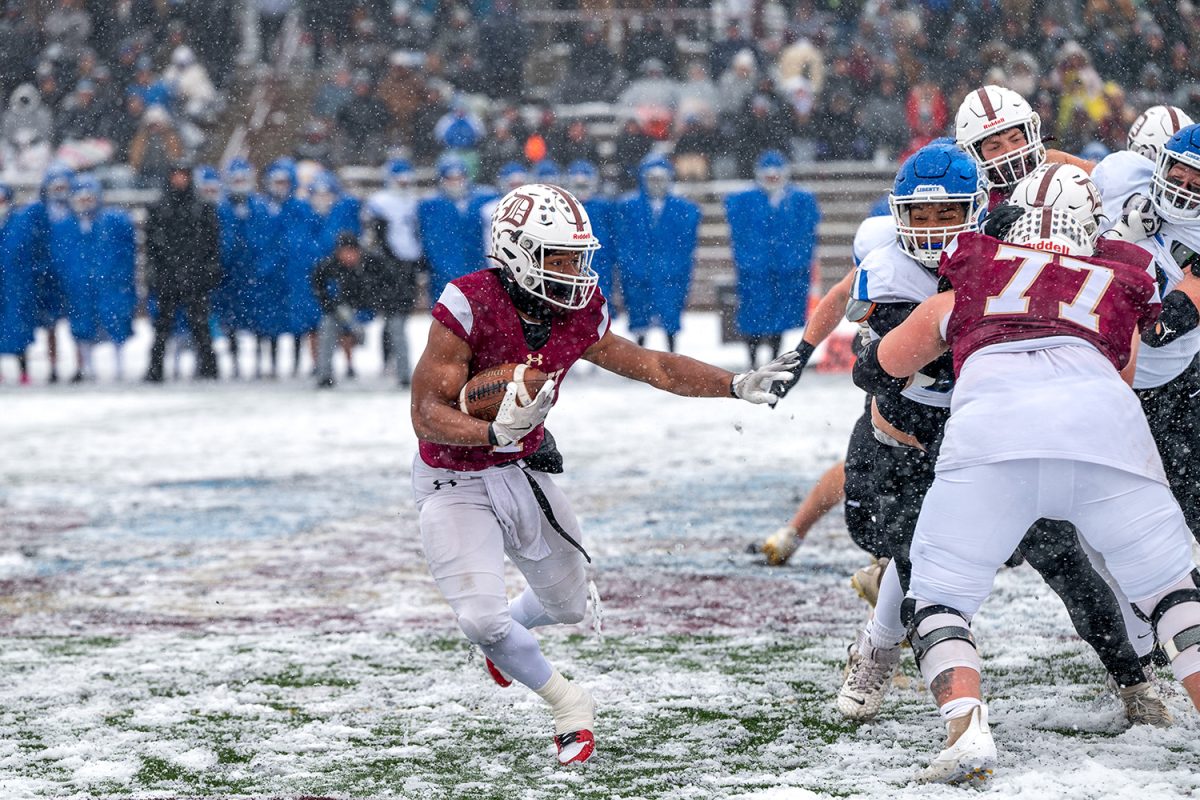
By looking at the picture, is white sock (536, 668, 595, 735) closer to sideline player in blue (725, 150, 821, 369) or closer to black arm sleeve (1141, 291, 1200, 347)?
black arm sleeve (1141, 291, 1200, 347)

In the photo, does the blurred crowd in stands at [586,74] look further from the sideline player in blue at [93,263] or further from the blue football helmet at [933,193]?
the blue football helmet at [933,193]

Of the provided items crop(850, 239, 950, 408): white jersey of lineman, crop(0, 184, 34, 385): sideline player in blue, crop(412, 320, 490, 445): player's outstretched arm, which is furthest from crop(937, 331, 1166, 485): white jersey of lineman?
crop(0, 184, 34, 385): sideline player in blue

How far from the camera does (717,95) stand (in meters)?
21.5

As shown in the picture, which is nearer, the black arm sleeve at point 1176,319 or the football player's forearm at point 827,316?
the black arm sleeve at point 1176,319

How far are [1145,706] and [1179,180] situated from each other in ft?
5.43

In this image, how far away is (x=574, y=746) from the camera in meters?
4.60

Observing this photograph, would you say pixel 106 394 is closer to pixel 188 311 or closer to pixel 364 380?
pixel 188 311

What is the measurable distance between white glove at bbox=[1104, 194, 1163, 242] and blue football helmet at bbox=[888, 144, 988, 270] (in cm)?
75

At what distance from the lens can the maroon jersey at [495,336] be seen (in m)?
4.61

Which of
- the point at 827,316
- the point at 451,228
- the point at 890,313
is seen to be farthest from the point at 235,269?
the point at 890,313

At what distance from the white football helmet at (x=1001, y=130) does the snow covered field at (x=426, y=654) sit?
5.51 ft

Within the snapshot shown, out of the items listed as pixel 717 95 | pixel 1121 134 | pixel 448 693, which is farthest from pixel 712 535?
pixel 717 95

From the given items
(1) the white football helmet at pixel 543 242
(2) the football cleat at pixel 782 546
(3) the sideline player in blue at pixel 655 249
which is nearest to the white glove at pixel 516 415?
(1) the white football helmet at pixel 543 242

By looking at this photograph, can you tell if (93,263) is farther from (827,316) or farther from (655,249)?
(827,316)
